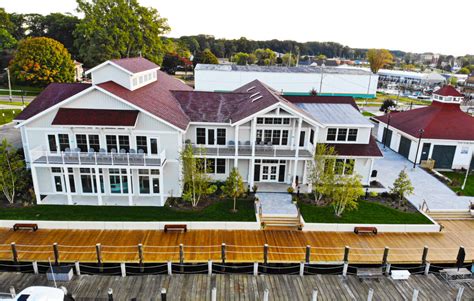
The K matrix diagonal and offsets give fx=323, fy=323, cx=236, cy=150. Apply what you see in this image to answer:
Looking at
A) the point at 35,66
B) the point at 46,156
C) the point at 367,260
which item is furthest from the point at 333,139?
the point at 35,66

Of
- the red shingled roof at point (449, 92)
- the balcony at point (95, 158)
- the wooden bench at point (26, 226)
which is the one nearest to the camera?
the wooden bench at point (26, 226)

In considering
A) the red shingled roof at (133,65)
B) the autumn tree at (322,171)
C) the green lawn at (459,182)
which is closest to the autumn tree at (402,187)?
the autumn tree at (322,171)

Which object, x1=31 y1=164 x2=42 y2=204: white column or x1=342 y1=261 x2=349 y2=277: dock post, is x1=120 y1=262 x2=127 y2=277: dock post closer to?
x1=31 y1=164 x2=42 y2=204: white column

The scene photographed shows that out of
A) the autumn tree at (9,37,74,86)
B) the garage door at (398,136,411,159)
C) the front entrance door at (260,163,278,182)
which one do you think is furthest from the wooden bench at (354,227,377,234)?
the autumn tree at (9,37,74,86)

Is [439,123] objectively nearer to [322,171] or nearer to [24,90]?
[322,171]

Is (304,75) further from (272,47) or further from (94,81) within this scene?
(272,47)

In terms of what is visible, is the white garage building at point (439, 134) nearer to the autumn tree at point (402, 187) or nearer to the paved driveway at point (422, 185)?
the paved driveway at point (422, 185)
